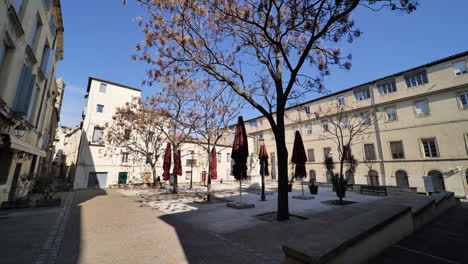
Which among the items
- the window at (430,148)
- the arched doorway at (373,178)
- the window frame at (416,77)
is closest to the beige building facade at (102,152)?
the arched doorway at (373,178)

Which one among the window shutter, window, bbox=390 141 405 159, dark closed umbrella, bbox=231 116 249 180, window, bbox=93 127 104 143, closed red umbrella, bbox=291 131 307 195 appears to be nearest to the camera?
the window shutter

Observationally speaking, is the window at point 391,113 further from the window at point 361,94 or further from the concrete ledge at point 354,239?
the concrete ledge at point 354,239

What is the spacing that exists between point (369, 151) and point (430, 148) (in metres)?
5.49

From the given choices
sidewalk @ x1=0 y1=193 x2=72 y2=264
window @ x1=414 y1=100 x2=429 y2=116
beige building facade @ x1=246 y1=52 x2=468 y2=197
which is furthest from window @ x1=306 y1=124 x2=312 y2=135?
sidewalk @ x1=0 y1=193 x2=72 y2=264

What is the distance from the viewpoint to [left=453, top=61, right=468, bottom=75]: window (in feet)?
61.0

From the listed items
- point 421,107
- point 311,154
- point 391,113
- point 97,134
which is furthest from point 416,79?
point 97,134

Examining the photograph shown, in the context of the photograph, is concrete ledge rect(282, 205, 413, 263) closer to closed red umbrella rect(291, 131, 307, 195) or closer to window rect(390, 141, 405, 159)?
closed red umbrella rect(291, 131, 307, 195)

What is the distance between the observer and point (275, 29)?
795 cm

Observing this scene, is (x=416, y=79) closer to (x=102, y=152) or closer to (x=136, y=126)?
(x=136, y=126)

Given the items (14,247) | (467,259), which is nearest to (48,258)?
(14,247)

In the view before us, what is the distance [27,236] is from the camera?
520 cm

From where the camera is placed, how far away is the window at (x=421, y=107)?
809 inches

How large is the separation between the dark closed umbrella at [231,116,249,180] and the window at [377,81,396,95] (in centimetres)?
2428

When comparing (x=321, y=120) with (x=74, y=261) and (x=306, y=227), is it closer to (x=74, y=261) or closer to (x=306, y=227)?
(x=306, y=227)
